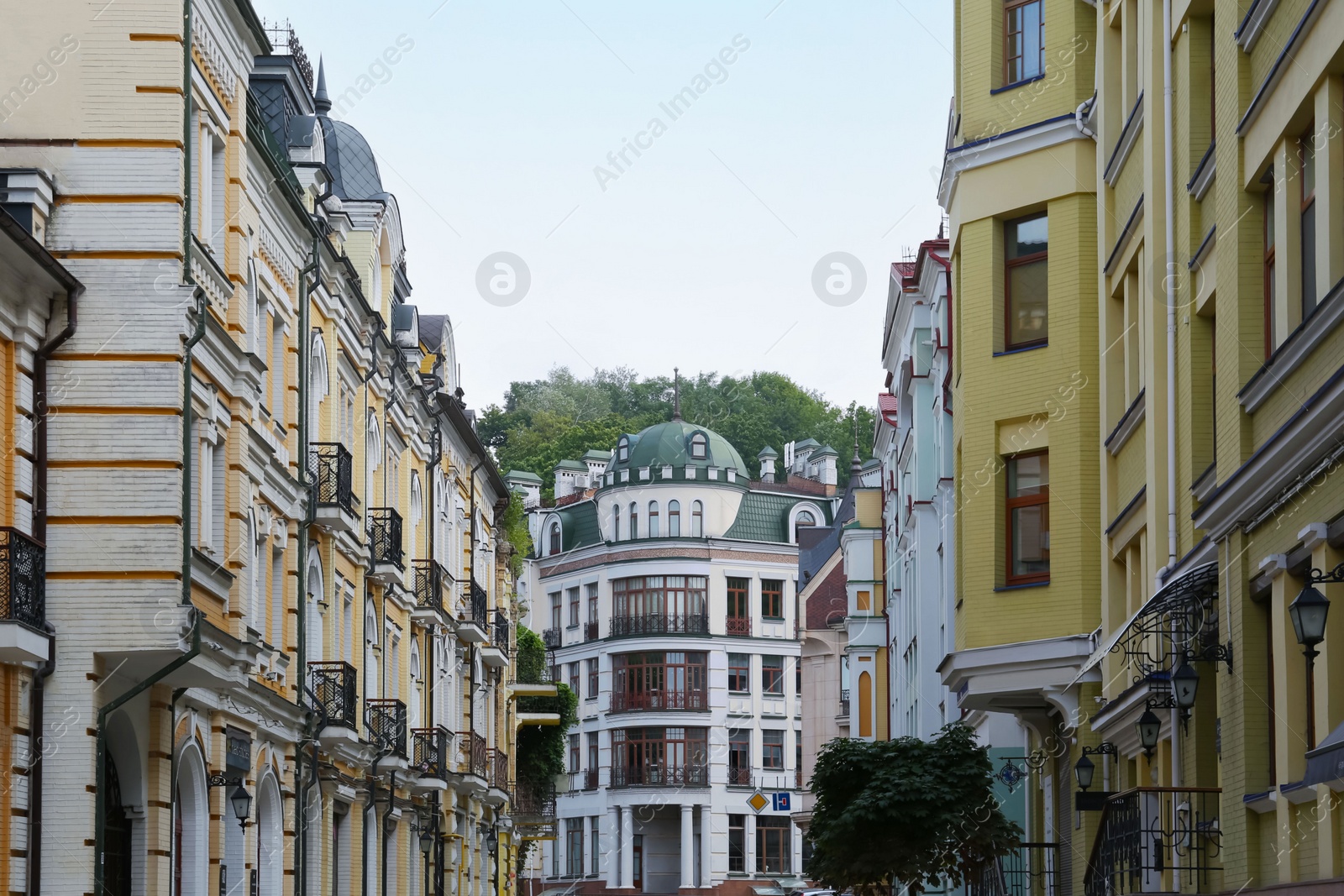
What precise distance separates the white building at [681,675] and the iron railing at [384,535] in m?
45.7

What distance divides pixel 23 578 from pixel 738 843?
6452 centimetres

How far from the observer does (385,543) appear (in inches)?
1339

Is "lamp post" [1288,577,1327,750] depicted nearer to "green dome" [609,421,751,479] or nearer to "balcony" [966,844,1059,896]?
"balcony" [966,844,1059,896]

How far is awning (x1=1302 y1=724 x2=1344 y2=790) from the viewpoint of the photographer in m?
10.9

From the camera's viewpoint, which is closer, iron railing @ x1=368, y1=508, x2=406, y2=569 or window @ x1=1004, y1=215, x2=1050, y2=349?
window @ x1=1004, y1=215, x2=1050, y2=349

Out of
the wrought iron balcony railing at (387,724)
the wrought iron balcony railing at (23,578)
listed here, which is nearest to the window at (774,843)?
the wrought iron balcony railing at (387,724)

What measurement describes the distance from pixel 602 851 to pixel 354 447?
165 feet

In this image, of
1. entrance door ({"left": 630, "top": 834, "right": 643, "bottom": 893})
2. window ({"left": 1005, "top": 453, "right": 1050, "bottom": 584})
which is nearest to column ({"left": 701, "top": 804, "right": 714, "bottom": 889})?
entrance door ({"left": 630, "top": 834, "right": 643, "bottom": 893})

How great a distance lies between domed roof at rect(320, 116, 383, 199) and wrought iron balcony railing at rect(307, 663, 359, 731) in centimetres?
897

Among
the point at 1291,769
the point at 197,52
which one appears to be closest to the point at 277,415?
the point at 197,52

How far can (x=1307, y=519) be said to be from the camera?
12312mm

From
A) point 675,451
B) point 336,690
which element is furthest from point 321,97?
point 675,451

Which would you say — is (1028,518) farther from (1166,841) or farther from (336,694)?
(336,694)

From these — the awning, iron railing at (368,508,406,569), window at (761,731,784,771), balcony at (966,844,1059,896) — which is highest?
iron railing at (368,508,406,569)
